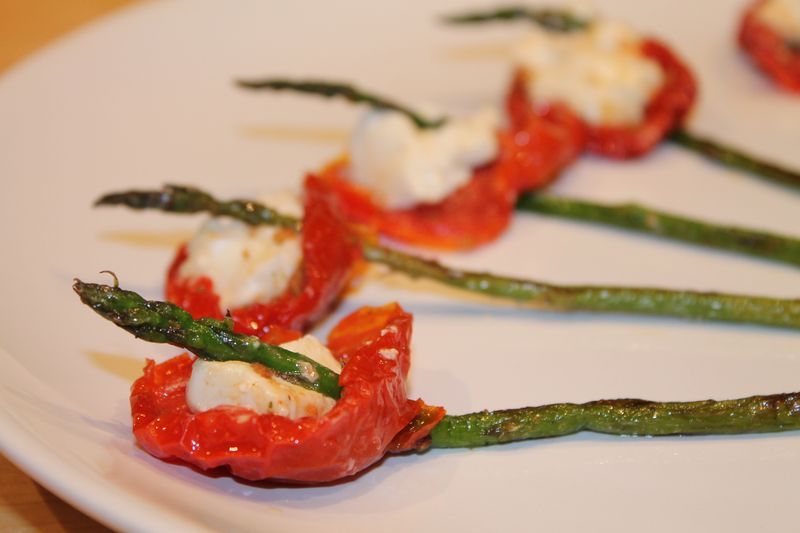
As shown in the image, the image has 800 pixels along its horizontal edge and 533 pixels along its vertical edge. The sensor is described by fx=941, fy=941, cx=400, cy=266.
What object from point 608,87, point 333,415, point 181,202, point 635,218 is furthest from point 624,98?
point 333,415

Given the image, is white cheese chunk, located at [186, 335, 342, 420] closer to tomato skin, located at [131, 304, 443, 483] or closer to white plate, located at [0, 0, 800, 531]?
tomato skin, located at [131, 304, 443, 483]

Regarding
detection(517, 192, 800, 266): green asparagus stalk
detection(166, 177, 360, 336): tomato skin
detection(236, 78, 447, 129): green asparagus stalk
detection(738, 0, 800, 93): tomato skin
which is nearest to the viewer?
detection(166, 177, 360, 336): tomato skin

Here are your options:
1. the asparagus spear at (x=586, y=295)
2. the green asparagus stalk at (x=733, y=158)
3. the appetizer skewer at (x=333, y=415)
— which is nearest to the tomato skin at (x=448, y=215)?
the asparagus spear at (x=586, y=295)

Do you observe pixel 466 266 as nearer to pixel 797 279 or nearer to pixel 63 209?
pixel 797 279

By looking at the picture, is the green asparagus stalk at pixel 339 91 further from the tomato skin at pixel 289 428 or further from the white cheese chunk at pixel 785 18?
the white cheese chunk at pixel 785 18

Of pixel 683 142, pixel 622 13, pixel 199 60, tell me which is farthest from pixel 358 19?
pixel 683 142

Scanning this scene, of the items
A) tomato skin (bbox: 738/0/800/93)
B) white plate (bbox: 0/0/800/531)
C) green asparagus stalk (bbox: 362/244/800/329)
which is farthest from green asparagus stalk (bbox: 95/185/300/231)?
tomato skin (bbox: 738/0/800/93)
